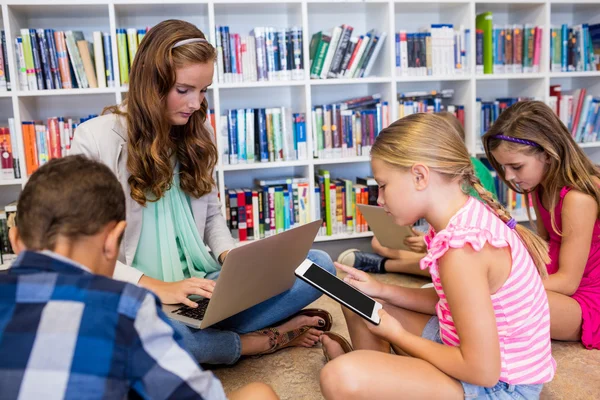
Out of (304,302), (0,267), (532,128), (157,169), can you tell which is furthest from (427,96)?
(0,267)

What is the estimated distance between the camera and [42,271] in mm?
782

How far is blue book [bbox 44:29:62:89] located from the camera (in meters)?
2.57


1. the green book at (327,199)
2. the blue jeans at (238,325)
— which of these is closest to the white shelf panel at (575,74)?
the green book at (327,199)

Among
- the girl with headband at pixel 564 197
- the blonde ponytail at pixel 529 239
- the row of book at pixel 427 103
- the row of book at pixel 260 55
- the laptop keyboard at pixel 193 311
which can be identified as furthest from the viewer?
the row of book at pixel 427 103

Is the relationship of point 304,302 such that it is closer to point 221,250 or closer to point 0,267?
point 221,250

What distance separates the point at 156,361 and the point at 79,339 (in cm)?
11

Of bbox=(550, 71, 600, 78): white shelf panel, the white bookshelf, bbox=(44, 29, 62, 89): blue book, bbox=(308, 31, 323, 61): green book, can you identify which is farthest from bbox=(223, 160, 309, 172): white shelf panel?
bbox=(550, 71, 600, 78): white shelf panel

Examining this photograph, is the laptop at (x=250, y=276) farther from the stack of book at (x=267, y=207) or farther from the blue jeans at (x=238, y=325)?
the stack of book at (x=267, y=207)

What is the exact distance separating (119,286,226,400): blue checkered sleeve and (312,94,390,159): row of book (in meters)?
2.18

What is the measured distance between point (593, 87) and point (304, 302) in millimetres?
2490

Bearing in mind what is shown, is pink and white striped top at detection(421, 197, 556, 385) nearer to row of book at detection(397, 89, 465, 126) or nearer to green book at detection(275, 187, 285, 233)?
green book at detection(275, 187, 285, 233)

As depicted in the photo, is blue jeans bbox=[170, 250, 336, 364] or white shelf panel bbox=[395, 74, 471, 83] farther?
white shelf panel bbox=[395, 74, 471, 83]

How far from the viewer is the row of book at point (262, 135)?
111 inches

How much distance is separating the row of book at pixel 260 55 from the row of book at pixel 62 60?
531 mm
